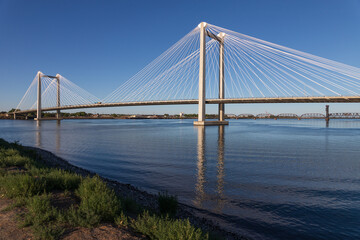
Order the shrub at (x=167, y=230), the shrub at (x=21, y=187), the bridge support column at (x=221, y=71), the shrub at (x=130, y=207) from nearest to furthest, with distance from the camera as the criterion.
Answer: the shrub at (x=167, y=230), the shrub at (x=130, y=207), the shrub at (x=21, y=187), the bridge support column at (x=221, y=71)

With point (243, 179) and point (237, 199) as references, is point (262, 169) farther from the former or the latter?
point (237, 199)

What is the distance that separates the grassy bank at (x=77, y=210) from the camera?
12.6 feet

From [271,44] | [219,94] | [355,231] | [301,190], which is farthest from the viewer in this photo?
[219,94]

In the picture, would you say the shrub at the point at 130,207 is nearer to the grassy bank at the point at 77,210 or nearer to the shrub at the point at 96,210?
the grassy bank at the point at 77,210

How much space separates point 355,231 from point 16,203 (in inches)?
298

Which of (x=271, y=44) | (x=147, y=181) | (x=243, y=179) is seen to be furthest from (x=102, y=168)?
(x=271, y=44)

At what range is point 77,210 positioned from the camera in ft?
15.1

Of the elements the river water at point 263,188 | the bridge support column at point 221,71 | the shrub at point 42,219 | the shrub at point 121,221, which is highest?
the bridge support column at point 221,71

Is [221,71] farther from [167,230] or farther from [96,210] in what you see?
[167,230]

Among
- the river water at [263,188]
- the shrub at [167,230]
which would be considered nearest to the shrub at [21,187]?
the shrub at [167,230]

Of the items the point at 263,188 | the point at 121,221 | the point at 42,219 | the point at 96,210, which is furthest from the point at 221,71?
the point at 42,219

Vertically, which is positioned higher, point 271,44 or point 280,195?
point 271,44

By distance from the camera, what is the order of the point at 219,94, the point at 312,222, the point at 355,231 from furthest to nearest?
the point at 219,94
the point at 312,222
the point at 355,231

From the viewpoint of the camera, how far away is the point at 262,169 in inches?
486
